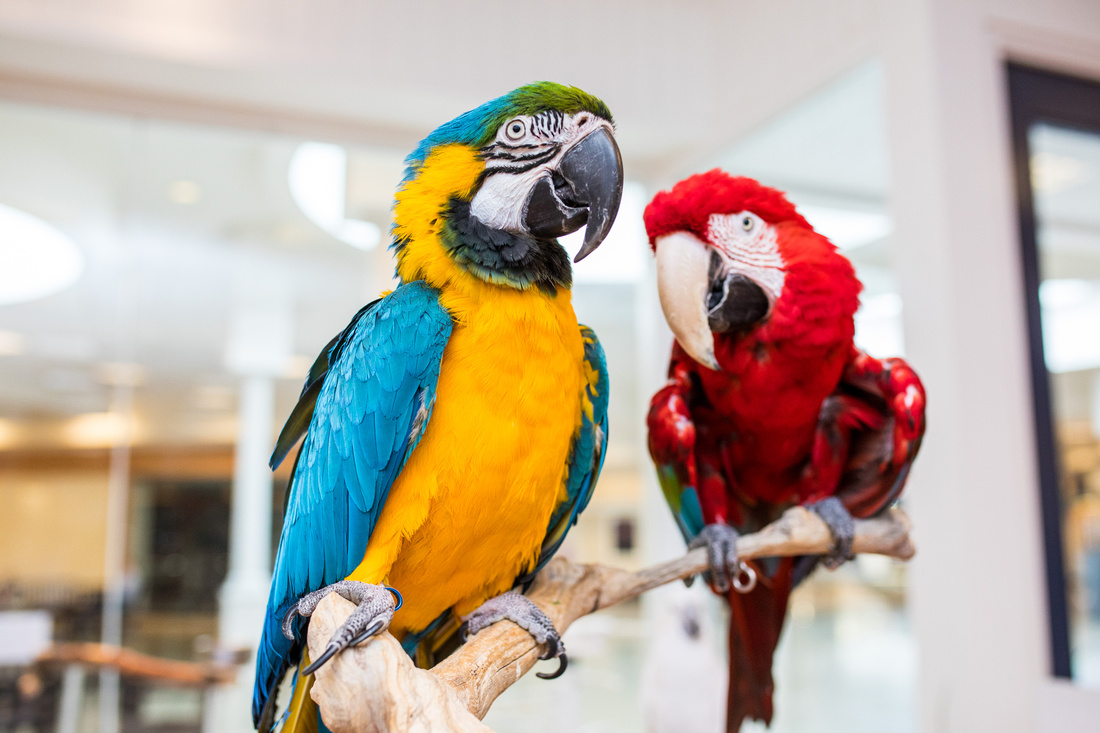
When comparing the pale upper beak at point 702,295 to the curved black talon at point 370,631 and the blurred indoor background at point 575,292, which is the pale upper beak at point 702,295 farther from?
the blurred indoor background at point 575,292

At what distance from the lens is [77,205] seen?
3273 mm

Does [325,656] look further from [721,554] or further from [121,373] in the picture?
[121,373]

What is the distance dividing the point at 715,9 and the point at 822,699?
3142 mm

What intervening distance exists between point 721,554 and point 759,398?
27 centimetres

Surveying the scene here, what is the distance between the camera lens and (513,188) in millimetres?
1032

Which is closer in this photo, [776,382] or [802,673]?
[776,382]

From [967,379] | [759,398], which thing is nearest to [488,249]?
[759,398]

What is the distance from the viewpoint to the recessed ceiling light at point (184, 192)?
3391mm

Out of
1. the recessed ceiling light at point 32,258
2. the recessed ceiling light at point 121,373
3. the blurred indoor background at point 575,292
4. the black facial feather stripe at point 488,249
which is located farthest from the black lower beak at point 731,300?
the recessed ceiling light at point 32,258

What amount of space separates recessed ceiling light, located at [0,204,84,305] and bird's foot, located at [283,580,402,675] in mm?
2861

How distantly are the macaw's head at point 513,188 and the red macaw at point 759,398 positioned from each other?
25 cm

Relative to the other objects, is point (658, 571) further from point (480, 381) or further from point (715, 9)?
point (715, 9)

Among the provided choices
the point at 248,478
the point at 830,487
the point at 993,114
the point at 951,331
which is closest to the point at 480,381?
the point at 830,487

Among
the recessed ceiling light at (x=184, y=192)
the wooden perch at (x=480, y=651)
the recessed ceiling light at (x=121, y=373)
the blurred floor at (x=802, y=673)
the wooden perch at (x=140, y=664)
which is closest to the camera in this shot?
the wooden perch at (x=480, y=651)
